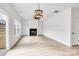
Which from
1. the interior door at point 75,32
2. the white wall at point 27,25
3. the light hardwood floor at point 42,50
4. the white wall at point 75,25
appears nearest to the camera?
the light hardwood floor at point 42,50

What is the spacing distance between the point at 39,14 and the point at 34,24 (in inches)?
509

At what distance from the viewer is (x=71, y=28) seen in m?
7.29

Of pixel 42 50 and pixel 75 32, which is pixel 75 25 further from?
pixel 42 50

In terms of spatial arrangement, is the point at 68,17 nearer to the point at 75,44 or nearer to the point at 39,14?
the point at 75,44

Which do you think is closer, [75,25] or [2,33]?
[2,33]

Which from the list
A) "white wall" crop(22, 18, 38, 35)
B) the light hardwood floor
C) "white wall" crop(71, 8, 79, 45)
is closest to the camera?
the light hardwood floor

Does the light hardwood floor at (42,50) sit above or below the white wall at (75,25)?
below

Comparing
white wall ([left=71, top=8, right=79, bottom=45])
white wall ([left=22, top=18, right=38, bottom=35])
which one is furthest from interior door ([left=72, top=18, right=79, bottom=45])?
white wall ([left=22, top=18, right=38, bottom=35])

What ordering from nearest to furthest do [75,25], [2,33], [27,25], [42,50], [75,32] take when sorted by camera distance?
1. [42,50]
2. [2,33]
3. [75,25]
4. [75,32]
5. [27,25]

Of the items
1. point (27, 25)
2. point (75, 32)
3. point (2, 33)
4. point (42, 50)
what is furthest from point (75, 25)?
point (27, 25)

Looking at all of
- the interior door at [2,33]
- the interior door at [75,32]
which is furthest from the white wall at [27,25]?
the interior door at [2,33]

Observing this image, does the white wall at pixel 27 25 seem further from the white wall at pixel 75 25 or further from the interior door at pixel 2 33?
the interior door at pixel 2 33

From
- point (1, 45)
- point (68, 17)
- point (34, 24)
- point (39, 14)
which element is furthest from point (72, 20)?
point (34, 24)

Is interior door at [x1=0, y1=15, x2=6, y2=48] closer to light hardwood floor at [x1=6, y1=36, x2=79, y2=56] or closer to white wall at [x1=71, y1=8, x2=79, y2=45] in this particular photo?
light hardwood floor at [x1=6, y1=36, x2=79, y2=56]
